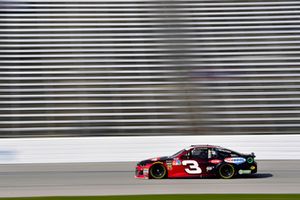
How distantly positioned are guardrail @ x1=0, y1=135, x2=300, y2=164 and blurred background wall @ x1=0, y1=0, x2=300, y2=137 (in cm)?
175

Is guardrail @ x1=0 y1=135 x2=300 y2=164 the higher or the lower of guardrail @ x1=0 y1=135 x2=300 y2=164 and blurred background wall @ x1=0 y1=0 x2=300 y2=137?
the lower

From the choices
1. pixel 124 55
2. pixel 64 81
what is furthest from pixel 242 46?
pixel 64 81

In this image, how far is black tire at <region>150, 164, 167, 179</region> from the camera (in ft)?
44.5

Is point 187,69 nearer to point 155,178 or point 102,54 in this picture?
point 102,54

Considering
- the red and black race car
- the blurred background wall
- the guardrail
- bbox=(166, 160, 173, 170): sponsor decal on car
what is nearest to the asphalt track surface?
the red and black race car

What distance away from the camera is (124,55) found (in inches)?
919

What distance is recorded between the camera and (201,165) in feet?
44.2

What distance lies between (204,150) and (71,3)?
49.6 ft

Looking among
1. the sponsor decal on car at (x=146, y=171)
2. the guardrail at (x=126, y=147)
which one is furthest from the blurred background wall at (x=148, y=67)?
the sponsor decal on car at (x=146, y=171)

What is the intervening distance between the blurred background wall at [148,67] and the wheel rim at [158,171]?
6.70 m

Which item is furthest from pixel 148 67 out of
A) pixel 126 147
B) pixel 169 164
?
pixel 169 164

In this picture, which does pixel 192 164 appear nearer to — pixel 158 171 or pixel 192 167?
pixel 192 167

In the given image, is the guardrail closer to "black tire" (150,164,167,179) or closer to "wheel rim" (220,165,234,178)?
"black tire" (150,164,167,179)

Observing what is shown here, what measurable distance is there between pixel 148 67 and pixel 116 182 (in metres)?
10.4
